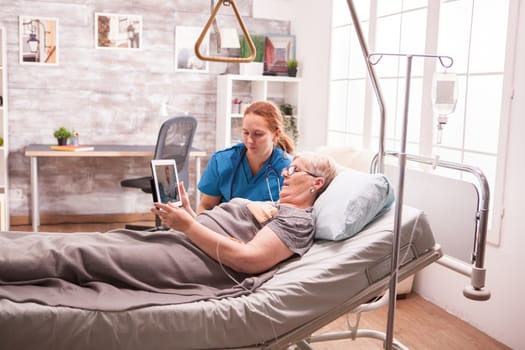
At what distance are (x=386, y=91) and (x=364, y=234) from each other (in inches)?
88.3

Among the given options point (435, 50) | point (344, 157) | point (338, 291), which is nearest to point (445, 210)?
point (338, 291)

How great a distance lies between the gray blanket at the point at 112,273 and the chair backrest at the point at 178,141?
2.30 meters

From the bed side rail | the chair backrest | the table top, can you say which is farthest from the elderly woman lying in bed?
the table top

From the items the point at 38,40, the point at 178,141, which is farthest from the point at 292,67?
the point at 38,40

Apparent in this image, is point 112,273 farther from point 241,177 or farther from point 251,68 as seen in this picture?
point 251,68

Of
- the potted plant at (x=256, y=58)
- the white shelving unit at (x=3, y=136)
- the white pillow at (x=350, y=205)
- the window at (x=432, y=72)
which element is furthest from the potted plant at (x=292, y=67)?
the white pillow at (x=350, y=205)

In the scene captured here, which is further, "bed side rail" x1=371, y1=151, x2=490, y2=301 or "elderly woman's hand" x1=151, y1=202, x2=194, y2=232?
"elderly woman's hand" x1=151, y1=202, x2=194, y2=232

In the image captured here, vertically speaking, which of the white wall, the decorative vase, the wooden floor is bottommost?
the wooden floor

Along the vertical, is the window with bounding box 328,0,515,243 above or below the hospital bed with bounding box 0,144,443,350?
above

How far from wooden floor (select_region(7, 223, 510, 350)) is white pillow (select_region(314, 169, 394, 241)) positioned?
0.93m

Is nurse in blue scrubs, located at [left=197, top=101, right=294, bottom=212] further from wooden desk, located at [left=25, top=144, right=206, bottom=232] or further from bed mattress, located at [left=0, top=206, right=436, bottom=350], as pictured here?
wooden desk, located at [left=25, top=144, right=206, bottom=232]

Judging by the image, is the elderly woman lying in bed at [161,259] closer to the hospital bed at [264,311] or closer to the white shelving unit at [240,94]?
the hospital bed at [264,311]

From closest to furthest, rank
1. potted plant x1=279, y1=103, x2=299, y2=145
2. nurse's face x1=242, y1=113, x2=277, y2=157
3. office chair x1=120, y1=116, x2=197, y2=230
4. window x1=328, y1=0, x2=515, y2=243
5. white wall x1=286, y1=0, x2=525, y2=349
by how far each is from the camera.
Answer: nurse's face x1=242, y1=113, x2=277, y2=157 < white wall x1=286, y1=0, x2=525, y2=349 < window x1=328, y1=0, x2=515, y2=243 < office chair x1=120, y1=116, x2=197, y2=230 < potted plant x1=279, y1=103, x2=299, y2=145

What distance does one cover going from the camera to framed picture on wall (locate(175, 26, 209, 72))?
5.32 meters
